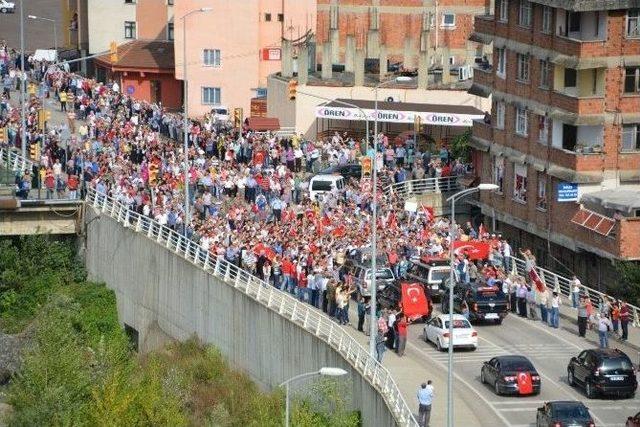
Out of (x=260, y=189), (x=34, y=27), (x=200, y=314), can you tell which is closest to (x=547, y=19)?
(x=260, y=189)

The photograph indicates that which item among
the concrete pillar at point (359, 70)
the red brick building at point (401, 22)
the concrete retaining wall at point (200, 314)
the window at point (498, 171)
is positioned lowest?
the concrete retaining wall at point (200, 314)

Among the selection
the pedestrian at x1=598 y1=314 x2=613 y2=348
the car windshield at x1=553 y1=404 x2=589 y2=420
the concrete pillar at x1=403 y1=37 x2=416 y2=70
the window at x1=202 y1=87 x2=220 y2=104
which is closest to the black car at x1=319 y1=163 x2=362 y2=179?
the concrete pillar at x1=403 y1=37 x2=416 y2=70

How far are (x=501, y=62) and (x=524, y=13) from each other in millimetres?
2958

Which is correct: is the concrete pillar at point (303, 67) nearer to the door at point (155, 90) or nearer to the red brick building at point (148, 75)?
the red brick building at point (148, 75)

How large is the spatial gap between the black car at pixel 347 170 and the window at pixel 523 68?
9.59m

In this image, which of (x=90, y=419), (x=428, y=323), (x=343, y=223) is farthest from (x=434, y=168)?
(x=90, y=419)

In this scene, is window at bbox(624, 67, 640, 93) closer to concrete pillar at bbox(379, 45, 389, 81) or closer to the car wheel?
the car wheel

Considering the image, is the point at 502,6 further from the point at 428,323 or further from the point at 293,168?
the point at 428,323

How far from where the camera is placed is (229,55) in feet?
377

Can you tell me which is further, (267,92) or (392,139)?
(267,92)

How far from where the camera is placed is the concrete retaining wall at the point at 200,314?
2618 inches

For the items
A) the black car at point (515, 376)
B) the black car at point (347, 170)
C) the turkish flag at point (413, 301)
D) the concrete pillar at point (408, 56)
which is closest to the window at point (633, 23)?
the turkish flag at point (413, 301)

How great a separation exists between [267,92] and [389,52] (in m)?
10.2

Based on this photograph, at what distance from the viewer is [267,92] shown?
108000 mm
